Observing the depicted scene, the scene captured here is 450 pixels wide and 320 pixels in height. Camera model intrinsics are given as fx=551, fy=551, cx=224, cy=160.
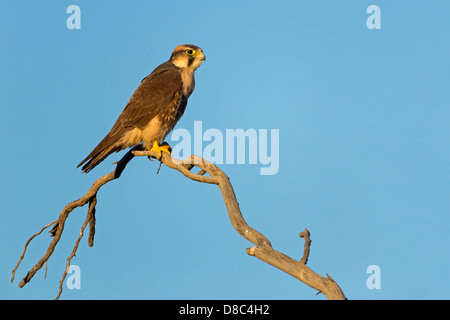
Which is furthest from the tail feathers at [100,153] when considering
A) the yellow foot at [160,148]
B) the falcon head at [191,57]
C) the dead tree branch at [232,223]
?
the falcon head at [191,57]

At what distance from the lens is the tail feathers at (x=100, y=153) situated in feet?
20.4

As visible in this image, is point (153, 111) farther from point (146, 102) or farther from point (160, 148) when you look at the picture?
point (160, 148)

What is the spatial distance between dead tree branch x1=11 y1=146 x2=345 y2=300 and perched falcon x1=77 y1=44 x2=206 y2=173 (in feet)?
0.69

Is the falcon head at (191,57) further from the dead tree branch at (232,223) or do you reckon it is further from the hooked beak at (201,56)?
the dead tree branch at (232,223)

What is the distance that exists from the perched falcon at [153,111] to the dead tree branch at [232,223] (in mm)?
210

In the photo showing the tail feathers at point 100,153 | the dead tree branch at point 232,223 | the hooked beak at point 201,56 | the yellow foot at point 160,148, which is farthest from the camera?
the hooked beak at point 201,56

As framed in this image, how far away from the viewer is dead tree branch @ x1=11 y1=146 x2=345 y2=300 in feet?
13.6

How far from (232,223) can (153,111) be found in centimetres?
251

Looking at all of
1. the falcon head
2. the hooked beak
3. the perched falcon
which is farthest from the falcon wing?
the hooked beak

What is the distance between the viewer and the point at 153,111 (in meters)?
6.78

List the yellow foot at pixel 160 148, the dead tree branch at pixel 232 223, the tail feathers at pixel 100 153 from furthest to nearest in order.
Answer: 1. the yellow foot at pixel 160 148
2. the tail feathers at pixel 100 153
3. the dead tree branch at pixel 232 223
